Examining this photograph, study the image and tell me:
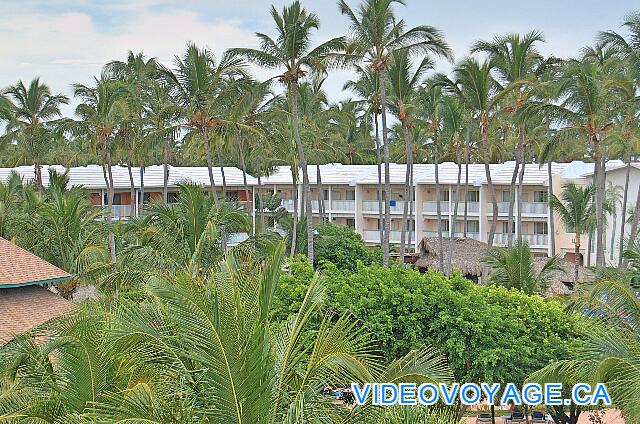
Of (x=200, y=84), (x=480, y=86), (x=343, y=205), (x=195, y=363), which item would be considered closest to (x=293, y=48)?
(x=200, y=84)

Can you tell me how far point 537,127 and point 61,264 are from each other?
91.1ft

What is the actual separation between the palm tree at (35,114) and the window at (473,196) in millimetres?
25260

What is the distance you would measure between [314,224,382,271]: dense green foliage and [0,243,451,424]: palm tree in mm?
25143

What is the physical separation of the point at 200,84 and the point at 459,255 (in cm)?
1919

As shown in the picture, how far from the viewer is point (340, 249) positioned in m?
34.7

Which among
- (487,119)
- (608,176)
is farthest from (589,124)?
(608,176)

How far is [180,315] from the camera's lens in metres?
6.68

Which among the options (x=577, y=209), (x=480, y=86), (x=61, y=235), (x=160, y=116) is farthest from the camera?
(x=577, y=209)

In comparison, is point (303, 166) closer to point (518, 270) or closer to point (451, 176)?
point (518, 270)

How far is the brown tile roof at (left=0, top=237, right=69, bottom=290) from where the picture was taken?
16.7 meters

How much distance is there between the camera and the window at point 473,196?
4976cm

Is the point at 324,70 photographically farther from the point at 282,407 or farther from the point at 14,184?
the point at 282,407

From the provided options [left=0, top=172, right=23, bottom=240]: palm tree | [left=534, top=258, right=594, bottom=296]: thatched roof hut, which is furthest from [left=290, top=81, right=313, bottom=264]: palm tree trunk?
[left=0, top=172, right=23, bottom=240]: palm tree

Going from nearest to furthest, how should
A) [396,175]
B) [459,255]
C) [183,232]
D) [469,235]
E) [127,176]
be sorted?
[183,232]
[459,255]
[127,176]
[469,235]
[396,175]
